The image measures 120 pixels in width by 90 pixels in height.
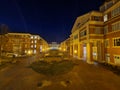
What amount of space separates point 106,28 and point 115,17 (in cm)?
442

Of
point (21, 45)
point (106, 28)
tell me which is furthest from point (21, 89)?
point (21, 45)

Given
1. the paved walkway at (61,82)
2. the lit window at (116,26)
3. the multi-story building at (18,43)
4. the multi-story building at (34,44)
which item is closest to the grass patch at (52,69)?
the paved walkway at (61,82)

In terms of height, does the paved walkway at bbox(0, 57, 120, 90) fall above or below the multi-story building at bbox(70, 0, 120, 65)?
below

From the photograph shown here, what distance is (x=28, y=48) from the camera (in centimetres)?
6788

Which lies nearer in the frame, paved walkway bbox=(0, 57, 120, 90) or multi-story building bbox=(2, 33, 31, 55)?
paved walkway bbox=(0, 57, 120, 90)

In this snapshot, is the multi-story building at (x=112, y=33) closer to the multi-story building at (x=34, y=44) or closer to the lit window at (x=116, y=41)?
the lit window at (x=116, y=41)

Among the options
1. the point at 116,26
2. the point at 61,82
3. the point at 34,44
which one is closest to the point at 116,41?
the point at 116,26

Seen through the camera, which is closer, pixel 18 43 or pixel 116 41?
pixel 116 41

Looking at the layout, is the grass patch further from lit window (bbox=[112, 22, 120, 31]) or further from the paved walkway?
lit window (bbox=[112, 22, 120, 31])

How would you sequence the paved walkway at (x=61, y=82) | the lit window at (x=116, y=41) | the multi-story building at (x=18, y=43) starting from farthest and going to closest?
the multi-story building at (x=18, y=43), the lit window at (x=116, y=41), the paved walkway at (x=61, y=82)

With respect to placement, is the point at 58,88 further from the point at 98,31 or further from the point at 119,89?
the point at 98,31

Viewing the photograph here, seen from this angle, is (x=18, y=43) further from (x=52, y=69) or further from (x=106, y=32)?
(x=106, y=32)

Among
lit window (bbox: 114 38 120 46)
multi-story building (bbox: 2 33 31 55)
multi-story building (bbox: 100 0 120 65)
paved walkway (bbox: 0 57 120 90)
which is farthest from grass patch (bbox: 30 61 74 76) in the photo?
multi-story building (bbox: 2 33 31 55)

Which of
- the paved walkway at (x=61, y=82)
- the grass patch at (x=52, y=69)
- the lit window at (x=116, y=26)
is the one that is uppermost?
the lit window at (x=116, y=26)
